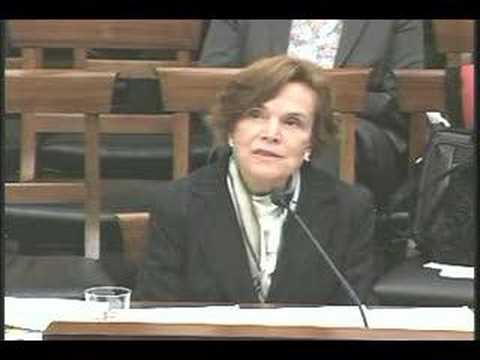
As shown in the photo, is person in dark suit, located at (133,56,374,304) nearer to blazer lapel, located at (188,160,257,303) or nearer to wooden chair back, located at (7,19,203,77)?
blazer lapel, located at (188,160,257,303)

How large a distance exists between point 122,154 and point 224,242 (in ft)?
1.57

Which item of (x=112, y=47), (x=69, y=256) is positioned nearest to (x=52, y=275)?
(x=69, y=256)

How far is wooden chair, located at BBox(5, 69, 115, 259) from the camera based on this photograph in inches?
204

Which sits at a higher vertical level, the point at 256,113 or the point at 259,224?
the point at 256,113

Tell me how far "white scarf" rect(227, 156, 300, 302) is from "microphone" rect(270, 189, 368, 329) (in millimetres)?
18

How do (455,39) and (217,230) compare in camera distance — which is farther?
(217,230)

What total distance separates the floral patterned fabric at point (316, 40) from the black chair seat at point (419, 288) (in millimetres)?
771

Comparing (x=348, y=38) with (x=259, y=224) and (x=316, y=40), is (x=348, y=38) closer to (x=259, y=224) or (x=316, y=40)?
(x=316, y=40)

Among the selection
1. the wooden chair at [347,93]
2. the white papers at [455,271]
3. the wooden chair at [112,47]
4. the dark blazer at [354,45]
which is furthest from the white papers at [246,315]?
the dark blazer at [354,45]

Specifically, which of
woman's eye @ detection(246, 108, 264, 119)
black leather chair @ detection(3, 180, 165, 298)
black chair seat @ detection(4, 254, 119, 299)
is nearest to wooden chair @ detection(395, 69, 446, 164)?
woman's eye @ detection(246, 108, 264, 119)

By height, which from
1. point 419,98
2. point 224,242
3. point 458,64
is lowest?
point 224,242

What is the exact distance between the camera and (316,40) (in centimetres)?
518

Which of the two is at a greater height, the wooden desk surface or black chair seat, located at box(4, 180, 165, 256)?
black chair seat, located at box(4, 180, 165, 256)

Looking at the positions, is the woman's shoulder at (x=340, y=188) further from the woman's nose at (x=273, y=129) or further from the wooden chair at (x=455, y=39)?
the wooden chair at (x=455, y=39)
